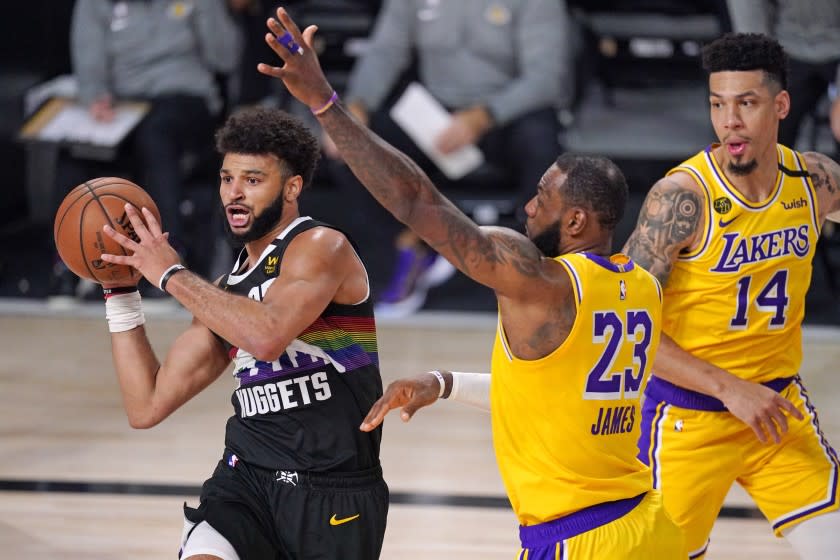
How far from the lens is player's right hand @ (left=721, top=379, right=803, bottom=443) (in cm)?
368

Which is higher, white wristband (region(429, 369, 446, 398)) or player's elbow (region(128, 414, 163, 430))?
white wristband (region(429, 369, 446, 398))

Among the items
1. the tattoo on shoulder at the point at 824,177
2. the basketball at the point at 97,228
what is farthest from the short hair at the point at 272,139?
the tattoo on shoulder at the point at 824,177

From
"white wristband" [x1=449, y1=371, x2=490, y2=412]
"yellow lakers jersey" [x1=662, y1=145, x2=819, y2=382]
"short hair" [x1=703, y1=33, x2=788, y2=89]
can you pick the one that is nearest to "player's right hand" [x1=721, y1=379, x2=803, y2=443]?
"yellow lakers jersey" [x1=662, y1=145, x2=819, y2=382]

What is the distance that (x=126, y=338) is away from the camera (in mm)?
3543

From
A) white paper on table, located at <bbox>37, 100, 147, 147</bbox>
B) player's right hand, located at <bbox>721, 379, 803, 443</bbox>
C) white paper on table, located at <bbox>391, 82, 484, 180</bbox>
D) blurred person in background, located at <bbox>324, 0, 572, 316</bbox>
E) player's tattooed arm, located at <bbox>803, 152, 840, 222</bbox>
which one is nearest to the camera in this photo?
player's right hand, located at <bbox>721, 379, 803, 443</bbox>

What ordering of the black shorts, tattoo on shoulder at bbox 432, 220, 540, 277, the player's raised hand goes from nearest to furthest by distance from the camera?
the player's raised hand < tattoo on shoulder at bbox 432, 220, 540, 277 < the black shorts

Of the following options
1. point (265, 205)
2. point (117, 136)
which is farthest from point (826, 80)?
point (265, 205)

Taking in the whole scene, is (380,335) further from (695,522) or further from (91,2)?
(695,522)

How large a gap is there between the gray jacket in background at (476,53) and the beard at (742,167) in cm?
479

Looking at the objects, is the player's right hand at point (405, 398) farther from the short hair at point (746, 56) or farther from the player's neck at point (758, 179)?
the short hair at point (746, 56)

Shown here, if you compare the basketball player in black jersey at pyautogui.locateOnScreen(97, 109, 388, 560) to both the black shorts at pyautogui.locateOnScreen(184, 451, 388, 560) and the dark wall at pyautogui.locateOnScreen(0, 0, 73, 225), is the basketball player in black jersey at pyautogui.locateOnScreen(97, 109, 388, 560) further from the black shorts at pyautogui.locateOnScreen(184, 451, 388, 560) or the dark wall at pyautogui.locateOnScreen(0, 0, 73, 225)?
the dark wall at pyautogui.locateOnScreen(0, 0, 73, 225)

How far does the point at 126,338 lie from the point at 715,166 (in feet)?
5.94

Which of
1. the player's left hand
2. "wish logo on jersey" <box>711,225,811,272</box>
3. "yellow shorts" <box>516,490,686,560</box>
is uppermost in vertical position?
the player's left hand

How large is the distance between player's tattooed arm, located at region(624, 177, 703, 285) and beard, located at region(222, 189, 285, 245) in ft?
3.40
